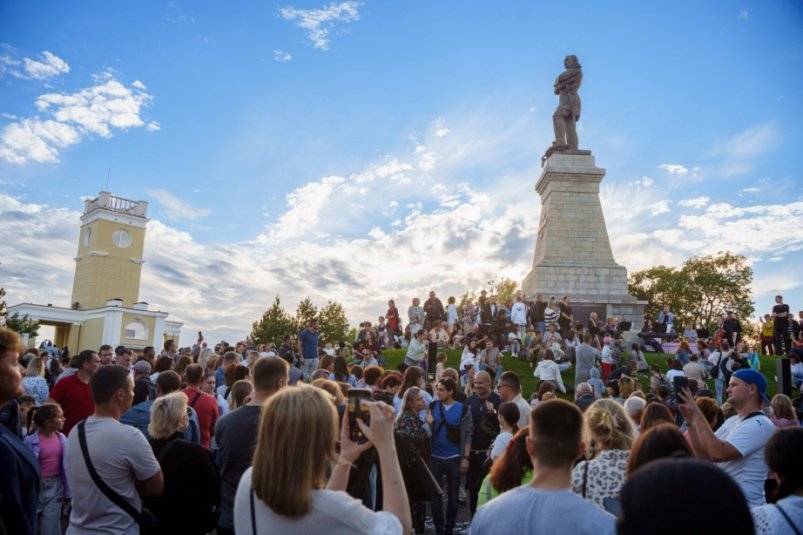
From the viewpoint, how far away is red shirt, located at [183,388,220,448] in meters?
6.35

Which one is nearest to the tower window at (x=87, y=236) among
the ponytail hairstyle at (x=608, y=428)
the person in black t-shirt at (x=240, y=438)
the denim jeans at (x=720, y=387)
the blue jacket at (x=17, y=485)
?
the denim jeans at (x=720, y=387)

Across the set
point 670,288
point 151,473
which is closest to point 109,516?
point 151,473

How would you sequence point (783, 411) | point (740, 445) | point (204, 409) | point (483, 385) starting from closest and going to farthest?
point (740, 445)
point (204, 409)
point (783, 411)
point (483, 385)

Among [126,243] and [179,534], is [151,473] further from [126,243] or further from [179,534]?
[126,243]

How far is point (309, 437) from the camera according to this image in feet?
7.69

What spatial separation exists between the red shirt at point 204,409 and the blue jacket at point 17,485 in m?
3.58

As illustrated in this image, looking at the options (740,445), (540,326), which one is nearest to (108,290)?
(540,326)

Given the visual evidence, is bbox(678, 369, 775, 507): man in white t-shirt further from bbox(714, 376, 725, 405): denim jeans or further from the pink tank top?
bbox(714, 376, 725, 405): denim jeans

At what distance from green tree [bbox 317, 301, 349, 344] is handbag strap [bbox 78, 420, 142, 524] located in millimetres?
63270

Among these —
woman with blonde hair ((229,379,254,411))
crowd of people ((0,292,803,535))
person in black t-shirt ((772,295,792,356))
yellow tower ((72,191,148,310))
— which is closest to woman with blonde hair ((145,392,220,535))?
crowd of people ((0,292,803,535))

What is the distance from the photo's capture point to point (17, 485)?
8.64 feet

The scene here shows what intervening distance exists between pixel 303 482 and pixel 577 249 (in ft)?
89.0

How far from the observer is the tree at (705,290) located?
208 ft

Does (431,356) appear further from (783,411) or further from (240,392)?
(240,392)
